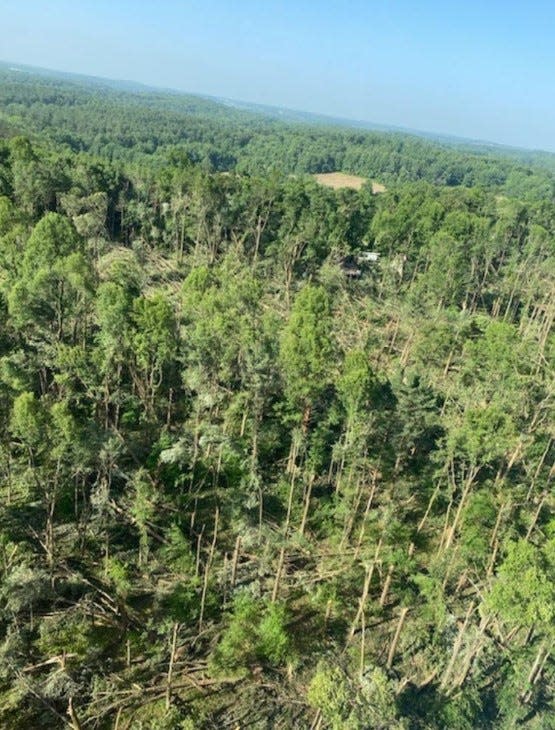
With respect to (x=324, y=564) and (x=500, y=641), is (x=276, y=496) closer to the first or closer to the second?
(x=324, y=564)

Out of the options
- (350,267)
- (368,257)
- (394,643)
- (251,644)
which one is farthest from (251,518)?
(368,257)

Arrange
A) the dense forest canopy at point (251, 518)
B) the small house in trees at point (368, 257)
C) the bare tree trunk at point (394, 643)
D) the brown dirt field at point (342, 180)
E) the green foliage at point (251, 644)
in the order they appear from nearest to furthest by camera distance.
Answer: the dense forest canopy at point (251, 518) → the green foliage at point (251, 644) → the bare tree trunk at point (394, 643) → the small house in trees at point (368, 257) → the brown dirt field at point (342, 180)

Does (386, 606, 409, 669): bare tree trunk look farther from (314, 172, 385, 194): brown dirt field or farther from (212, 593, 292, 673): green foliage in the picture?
(314, 172, 385, 194): brown dirt field

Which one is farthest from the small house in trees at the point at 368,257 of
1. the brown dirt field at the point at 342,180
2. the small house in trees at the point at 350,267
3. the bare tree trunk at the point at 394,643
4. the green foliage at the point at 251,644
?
the brown dirt field at the point at 342,180

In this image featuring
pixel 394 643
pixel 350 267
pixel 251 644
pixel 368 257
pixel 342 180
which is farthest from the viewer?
pixel 342 180

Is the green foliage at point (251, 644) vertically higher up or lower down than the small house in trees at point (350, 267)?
lower down

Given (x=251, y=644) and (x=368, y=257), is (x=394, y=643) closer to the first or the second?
(x=251, y=644)

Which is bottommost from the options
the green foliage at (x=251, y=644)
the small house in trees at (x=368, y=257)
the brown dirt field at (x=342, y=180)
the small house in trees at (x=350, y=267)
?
the green foliage at (x=251, y=644)

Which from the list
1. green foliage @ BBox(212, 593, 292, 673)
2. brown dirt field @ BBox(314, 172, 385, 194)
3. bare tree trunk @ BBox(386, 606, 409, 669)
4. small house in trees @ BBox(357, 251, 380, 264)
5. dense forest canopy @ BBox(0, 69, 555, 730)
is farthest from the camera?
brown dirt field @ BBox(314, 172, 385, 194)

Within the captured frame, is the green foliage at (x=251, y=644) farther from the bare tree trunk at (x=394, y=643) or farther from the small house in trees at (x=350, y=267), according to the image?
the small house in trees at (x=350, y=267)

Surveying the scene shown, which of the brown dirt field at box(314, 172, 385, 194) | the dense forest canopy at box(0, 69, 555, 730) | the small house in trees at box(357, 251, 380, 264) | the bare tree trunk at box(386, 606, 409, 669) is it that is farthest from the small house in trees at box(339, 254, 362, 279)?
the brown dirt field at box(314, 172, 385, 194)

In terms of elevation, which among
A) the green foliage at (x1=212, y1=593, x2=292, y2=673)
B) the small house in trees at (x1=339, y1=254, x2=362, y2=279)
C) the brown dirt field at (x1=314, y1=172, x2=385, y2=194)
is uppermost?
the brown dirt field at (x1=314, y1=172, x2=385, y2=194)

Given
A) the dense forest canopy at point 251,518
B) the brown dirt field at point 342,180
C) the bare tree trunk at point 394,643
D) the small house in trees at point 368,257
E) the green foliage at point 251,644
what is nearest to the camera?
the dense forest canopy at point 251,518
